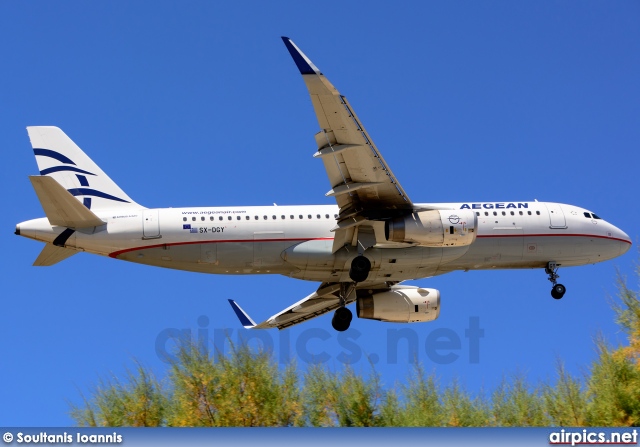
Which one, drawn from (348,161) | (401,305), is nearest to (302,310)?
(401,305)

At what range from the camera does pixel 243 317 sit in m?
48.1

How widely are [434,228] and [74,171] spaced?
1417 cm

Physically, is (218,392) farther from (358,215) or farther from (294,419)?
(358,215)

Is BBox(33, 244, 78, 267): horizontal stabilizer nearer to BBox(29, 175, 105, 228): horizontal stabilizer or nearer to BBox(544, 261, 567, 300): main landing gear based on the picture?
BBox(29, 175, 105, 228): horizontal stabilizer

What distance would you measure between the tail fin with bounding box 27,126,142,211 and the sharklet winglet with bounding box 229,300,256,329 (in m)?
9.18

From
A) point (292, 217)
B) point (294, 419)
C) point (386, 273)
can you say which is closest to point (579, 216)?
point (386, 273)

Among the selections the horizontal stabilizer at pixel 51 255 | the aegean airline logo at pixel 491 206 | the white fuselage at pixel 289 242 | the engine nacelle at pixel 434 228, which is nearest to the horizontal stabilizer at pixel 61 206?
the white fuselage at pixel 289 242

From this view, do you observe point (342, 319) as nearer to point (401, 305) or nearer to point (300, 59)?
point (401, 305)

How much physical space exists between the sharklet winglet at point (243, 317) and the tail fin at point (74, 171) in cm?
918

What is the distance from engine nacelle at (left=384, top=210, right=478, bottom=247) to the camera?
38.0m

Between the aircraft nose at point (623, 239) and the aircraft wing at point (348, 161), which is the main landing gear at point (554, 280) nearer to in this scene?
the aircraft nose at point (623, 239)

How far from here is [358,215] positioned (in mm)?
38938

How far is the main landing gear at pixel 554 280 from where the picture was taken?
4209cm

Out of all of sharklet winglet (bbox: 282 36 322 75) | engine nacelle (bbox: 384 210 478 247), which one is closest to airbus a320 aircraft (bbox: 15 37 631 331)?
engine nacelle (bbox: 384 210 478 247)
